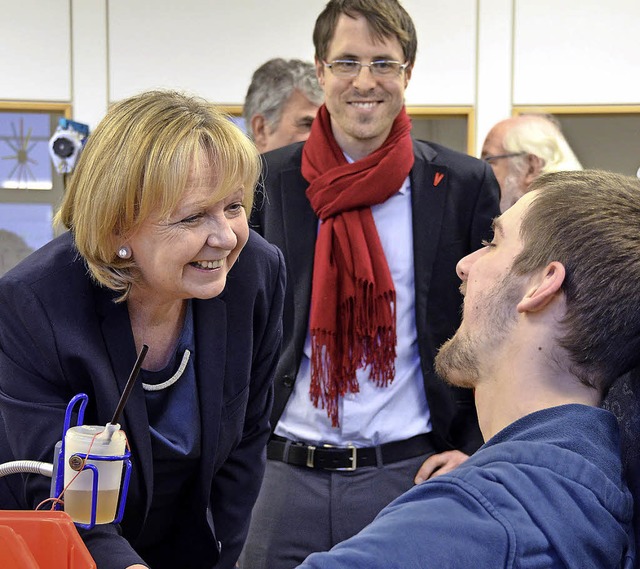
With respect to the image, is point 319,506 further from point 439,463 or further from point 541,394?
point 541,394

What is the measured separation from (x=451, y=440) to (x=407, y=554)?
1312 millimetres

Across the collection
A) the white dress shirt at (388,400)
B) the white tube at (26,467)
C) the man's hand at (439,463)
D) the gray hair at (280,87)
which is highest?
the gray hair at (280,87)

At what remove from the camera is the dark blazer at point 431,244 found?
2.28 m

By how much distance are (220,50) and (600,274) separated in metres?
4.58

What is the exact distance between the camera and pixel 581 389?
4.35ft

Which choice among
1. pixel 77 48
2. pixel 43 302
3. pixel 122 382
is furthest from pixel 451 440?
pixel 77 48

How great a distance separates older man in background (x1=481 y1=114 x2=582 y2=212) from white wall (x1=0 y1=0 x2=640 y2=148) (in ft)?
6.99

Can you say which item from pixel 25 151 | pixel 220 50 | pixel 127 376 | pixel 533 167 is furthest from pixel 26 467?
pixel 25 151

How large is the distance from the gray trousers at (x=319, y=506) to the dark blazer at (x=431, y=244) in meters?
0.14

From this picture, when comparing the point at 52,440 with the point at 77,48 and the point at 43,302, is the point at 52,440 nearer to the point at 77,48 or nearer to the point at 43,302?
the point at 43,302

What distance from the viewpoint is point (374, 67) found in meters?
2.41

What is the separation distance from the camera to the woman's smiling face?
62.9 inches

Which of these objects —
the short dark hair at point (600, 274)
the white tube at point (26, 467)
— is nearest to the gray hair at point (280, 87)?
the short dark hair at point (600, 274)

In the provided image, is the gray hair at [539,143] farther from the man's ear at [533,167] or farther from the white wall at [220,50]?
the white wall at [220,50]
